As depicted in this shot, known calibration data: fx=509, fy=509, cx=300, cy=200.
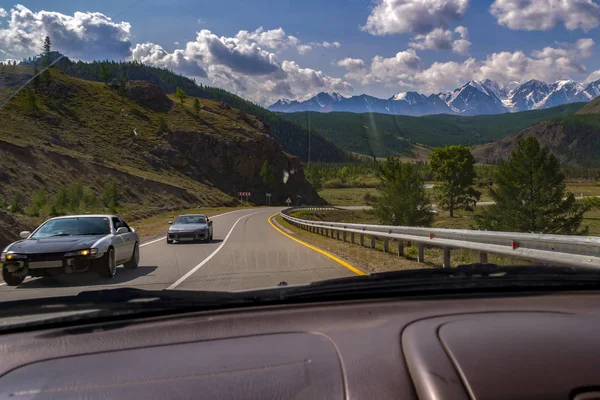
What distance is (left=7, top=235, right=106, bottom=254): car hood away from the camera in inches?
365

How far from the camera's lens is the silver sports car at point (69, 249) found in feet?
30.1

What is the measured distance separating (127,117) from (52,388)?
12525cm

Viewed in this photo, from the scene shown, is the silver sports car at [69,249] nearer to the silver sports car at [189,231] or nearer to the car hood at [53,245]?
the car hood at [53,245]

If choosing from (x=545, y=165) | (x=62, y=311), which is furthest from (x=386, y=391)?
(x=545, y=165)

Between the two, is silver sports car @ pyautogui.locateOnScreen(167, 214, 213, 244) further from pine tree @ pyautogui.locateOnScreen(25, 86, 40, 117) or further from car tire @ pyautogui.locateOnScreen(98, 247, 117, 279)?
pine tree @ pyautogui.locateOnScreen(25, 86, 40, 117)

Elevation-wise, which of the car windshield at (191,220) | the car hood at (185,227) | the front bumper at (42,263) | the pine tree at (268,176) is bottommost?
the car hood at (185,227)

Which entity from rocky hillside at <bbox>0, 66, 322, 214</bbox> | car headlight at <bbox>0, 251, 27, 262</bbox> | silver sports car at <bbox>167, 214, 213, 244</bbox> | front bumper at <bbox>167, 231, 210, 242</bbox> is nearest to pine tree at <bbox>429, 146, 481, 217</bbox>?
rocky hillside at <bbox>0, 66, 322, 214</bbox>

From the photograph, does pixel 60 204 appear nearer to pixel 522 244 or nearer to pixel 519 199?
pixel 519 199

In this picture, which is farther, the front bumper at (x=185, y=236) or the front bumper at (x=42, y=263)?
the front bumper at (x=185, y=236)

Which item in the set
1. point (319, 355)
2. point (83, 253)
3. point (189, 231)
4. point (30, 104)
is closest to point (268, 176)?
point (30, 104)

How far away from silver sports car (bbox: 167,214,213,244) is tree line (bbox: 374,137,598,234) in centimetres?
2497

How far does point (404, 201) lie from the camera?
5200 cm

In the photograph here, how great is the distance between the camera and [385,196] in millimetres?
53844

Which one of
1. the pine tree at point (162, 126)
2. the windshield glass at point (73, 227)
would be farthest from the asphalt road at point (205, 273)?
the pine tree at point (162, 126)
